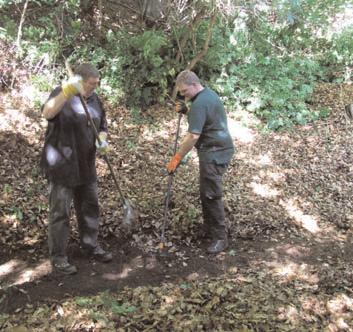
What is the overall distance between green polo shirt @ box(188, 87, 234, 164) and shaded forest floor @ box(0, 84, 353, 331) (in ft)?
4.09

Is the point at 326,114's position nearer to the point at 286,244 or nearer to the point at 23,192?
the point at 286,244

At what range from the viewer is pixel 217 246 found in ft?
19.1

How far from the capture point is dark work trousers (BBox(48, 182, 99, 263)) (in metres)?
4.74

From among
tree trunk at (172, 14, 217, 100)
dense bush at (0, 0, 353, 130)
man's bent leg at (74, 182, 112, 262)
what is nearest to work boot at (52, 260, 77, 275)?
man's bent leg at (74, 182, 112, 262)

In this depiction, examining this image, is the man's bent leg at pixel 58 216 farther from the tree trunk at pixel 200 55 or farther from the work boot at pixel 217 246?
the tree trunk at pixel 200 55

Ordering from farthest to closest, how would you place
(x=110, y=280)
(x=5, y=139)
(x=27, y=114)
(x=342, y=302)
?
(x=27, y=114) < (x=5, y=139) < (x=110, y=280) < (x=342, y=302)

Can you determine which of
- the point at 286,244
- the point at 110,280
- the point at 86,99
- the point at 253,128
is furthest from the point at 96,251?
the point at 253,128

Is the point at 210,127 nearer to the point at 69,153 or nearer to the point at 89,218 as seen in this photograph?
the point at 69,153

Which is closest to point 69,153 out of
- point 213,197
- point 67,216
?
point 67,216

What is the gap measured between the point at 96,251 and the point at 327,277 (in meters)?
2.92

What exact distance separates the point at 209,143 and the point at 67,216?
2.00 m

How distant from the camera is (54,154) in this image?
15.0 ft

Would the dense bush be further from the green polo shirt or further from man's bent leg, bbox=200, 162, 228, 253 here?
man's bent leg, bbox=200, 162, 228, 253

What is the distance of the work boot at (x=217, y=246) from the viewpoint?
19.0 ft
